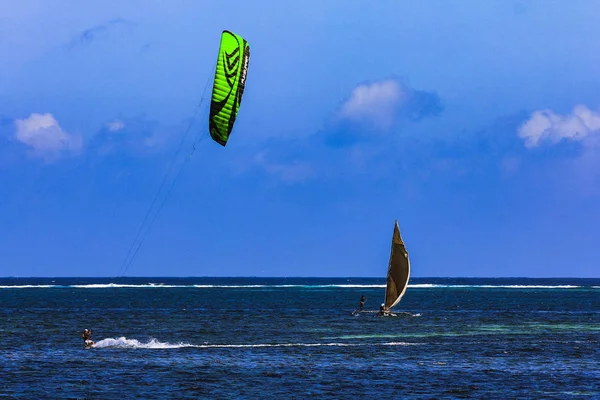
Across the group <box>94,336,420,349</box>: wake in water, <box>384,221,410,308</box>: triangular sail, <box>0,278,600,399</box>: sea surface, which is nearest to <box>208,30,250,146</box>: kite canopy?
<box>0,278,600,399</box>: sea surface

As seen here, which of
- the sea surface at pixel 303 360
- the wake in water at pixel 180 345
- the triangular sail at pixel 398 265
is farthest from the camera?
the triangular sail at pixel 398 265

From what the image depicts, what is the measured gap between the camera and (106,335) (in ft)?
250

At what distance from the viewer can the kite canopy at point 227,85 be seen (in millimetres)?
47188

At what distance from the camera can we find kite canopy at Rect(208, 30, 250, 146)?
4719 centimetres

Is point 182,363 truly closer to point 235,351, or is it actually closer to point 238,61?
point 235,351

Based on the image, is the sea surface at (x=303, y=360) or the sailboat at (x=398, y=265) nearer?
the sea surface at (x=303, y=360)

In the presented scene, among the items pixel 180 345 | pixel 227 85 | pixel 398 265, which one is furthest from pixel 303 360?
pixel 398 265

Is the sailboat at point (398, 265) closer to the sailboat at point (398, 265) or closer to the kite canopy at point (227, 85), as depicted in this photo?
the sailboat at point (398, 265)

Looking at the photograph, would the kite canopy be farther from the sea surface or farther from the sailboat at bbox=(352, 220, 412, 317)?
the sailboat at bbox=(352, 220, 412, 317)

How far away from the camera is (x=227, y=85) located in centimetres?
4744

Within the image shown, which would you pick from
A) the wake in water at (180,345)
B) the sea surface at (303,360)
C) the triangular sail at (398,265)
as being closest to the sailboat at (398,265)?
the triangular sail at (398,265)

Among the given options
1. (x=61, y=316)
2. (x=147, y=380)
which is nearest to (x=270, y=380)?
(x=147, y=380)

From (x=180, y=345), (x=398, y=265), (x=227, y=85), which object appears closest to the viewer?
(x=227, y=85)

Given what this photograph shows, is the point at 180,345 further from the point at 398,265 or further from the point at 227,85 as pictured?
the point at 398,265
